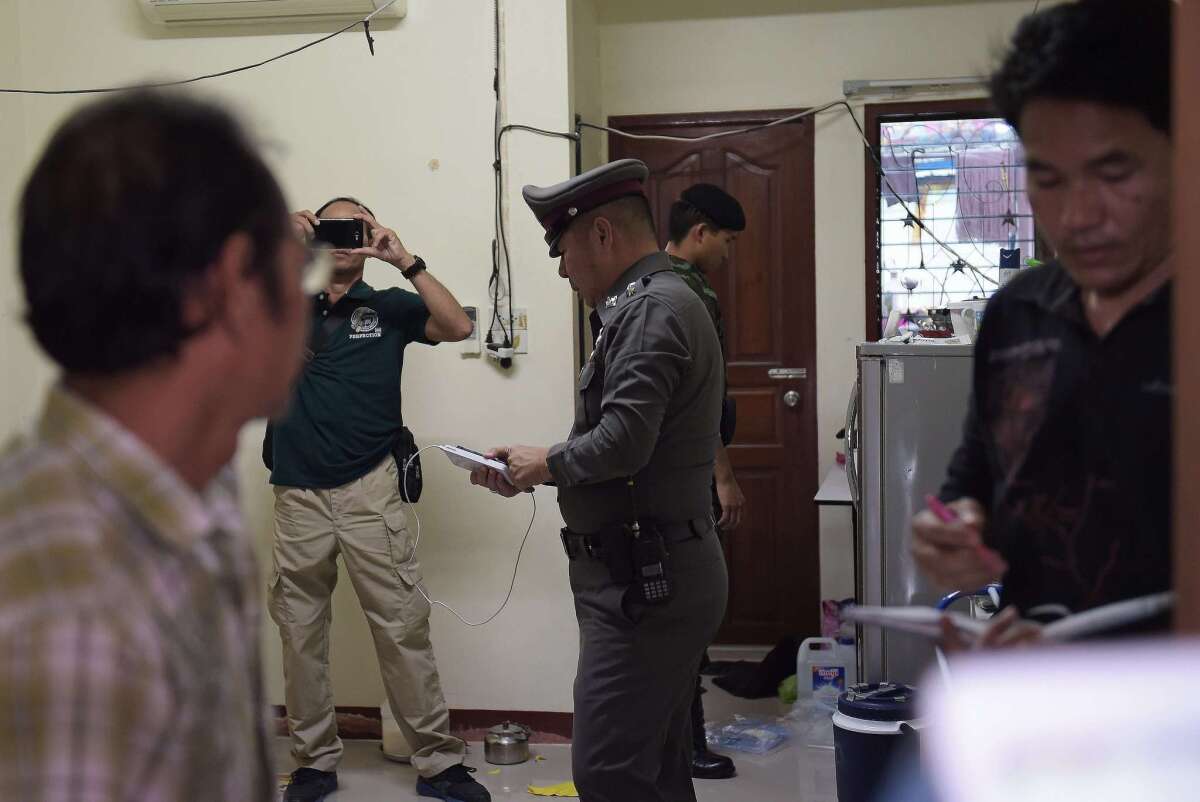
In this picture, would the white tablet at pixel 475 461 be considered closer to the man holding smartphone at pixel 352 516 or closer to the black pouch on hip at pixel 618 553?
the black pouch on hip at pixel 618 553

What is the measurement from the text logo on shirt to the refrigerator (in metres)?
1.36

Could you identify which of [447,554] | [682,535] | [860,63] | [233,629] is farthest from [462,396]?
[233,629]

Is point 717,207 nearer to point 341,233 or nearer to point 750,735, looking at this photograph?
point 341,233

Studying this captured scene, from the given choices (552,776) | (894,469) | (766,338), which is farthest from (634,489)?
(766,338)

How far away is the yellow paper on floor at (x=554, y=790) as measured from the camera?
3.15 metres

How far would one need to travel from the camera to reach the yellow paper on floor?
315 centimetres

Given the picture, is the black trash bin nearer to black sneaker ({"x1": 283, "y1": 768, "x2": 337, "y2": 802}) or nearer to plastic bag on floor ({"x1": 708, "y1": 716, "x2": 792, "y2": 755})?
plastic bag on floor ({"x1": 708, "y1": 716, "x2": 792, "y2": 755})

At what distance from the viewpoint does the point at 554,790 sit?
318cm

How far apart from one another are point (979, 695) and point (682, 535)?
4.37 ft

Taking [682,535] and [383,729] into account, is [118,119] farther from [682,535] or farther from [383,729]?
[383,729]

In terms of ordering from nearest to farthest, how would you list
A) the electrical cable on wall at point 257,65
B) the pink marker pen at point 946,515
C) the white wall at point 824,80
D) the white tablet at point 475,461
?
the pink marker pen at point 946,515
the white tablet at point 475,461
the electrical cable on wall at point 257,65
the white wall at point 824,80

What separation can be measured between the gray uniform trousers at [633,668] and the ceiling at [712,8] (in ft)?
9.22

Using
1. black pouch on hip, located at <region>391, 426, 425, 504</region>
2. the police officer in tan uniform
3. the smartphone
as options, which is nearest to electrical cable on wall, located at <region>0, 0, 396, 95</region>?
the smartphone

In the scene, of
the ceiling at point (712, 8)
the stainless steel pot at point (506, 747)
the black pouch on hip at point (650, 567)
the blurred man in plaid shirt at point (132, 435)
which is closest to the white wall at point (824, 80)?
the ceiling at point (712, 8)
